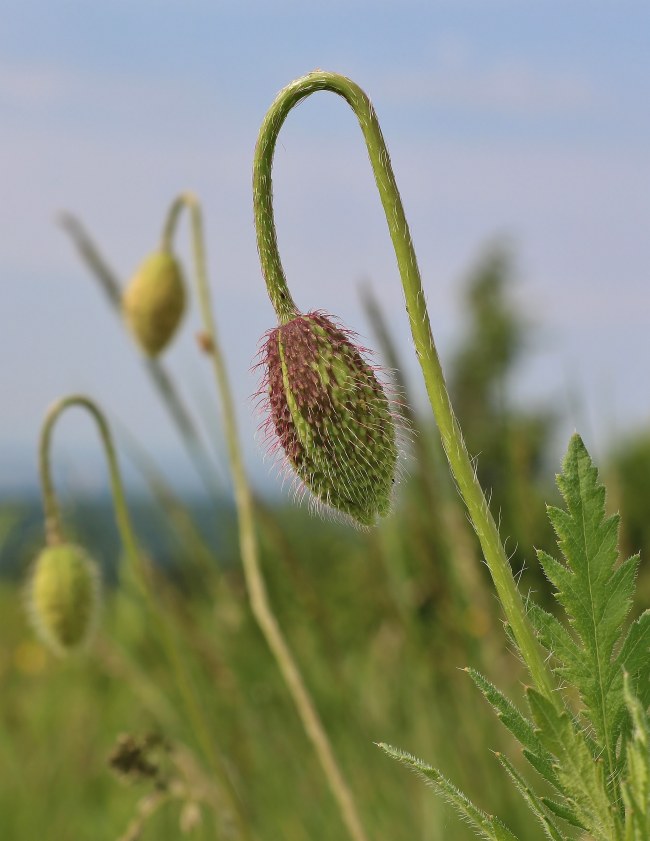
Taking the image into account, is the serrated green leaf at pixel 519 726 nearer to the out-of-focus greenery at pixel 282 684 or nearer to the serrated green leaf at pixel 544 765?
A: the serrated green leaf at pixel 544 765

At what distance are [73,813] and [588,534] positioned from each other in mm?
2934

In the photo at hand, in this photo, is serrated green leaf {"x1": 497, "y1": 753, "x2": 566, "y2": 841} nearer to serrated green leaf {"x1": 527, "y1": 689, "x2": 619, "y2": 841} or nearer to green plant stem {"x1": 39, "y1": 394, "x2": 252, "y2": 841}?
serrated green leaf {"x1": 527, "y1": 689, "x2": 619, "y2": 841}

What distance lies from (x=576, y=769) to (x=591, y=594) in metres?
0.13

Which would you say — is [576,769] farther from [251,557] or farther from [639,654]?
[251,557]

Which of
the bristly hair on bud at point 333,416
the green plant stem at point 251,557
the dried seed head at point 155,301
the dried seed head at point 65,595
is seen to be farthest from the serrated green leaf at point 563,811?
the dried seed head at point 155,301

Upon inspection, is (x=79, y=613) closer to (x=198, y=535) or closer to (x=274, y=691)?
(x=198, y=535)

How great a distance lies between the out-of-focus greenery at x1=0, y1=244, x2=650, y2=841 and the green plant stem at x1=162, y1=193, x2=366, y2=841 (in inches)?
6.0

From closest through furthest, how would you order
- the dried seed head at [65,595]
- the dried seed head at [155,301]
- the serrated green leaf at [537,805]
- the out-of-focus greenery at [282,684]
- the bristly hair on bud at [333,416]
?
the serrated green leaf at [537,805], the bristly hair on bud at [333,416], the dried seed head at [65,595], the dried seed head at [155,301], the out-of-focus greenery at [282,684]

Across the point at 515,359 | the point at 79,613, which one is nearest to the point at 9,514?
the point at 79,613

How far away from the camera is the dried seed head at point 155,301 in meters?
1.92

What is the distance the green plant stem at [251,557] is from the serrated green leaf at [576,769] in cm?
72

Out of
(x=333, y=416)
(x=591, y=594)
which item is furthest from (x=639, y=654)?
(x=333, y=416)

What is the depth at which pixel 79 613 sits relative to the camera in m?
1.73

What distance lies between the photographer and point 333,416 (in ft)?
3.11
